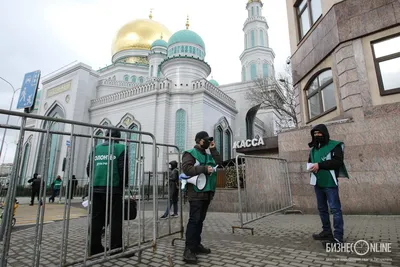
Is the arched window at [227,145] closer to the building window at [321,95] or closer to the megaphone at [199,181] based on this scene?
the building window at [321,95]

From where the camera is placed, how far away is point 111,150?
10.9ft

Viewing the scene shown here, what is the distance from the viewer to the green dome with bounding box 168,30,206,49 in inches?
906

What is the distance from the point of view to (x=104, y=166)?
330 centimetres

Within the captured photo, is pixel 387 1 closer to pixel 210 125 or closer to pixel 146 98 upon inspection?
pixel 210 125

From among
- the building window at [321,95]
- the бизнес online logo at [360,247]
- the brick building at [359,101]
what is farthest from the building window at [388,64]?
the бизнес online logo at [360,247]

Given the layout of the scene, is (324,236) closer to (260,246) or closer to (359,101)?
(260,246)

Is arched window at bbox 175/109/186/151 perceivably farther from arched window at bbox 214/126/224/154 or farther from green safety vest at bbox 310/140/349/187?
green safety vest at bbox 310/140/349/187

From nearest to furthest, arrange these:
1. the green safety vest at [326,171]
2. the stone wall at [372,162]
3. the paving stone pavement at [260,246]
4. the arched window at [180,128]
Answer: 1. the paving stone pavement at [260,246]
2. the green safety vest at [326,171]
3. the stone wall at [372,162]
4. the arched window at [180,128]

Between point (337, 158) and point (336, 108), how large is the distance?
422cm


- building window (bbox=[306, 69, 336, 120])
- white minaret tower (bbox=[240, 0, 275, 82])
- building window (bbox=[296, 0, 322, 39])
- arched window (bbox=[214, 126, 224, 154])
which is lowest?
building window (bbox=[306, 69, 336, 120])

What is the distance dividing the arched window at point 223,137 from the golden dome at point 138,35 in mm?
18214

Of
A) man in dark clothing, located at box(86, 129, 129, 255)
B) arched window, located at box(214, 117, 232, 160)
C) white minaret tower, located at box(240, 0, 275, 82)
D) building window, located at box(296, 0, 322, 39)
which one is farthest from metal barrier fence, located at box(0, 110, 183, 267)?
white minaret tower, located at box(240, 0, 275, 82)

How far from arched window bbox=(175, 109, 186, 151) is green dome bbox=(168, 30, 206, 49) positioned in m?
7.86

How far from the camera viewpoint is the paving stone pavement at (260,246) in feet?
9.57
